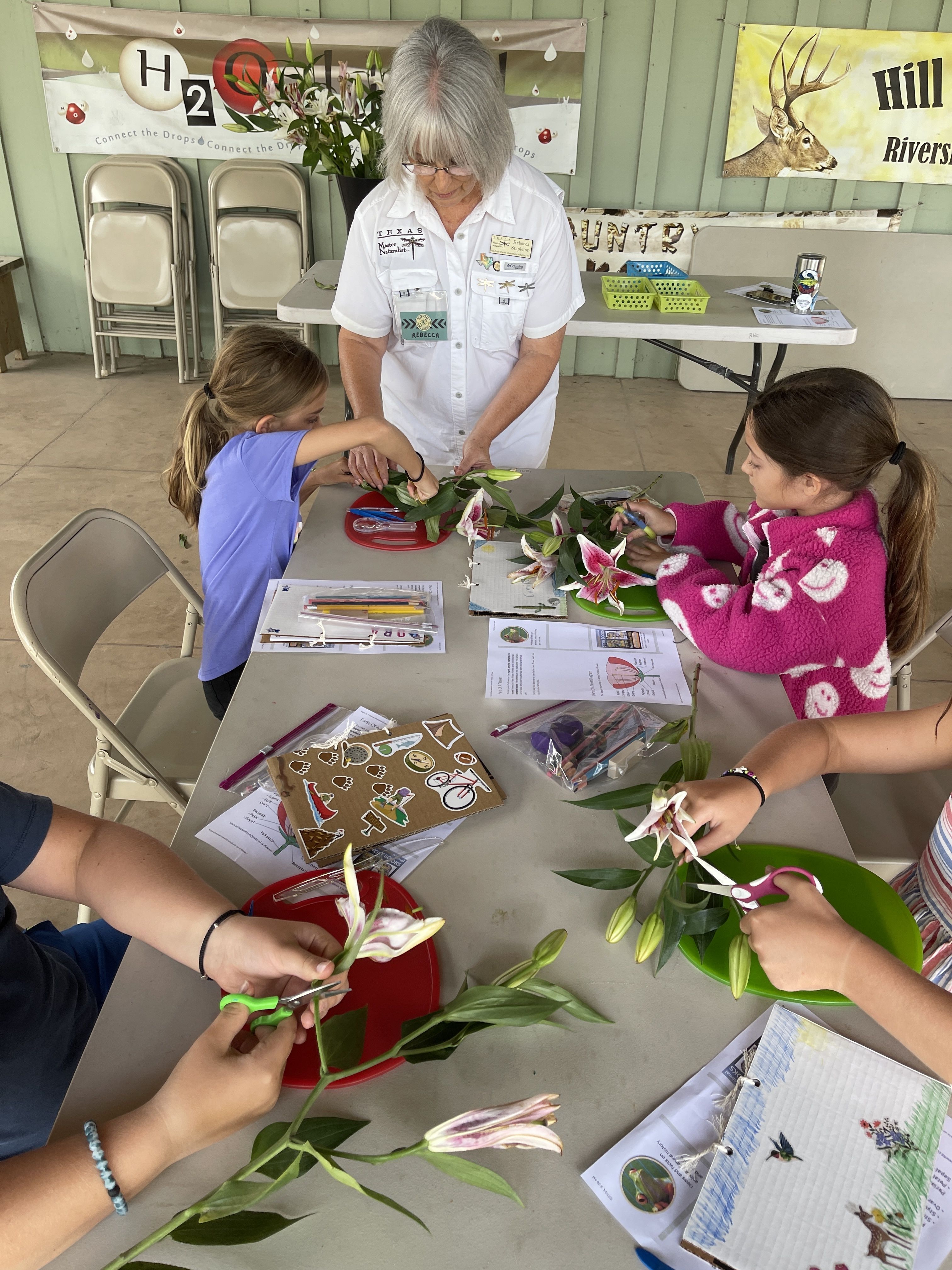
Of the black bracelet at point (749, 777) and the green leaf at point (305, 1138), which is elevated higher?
the black bracelet at point (749, 777)

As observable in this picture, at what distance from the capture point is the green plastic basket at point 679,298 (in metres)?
3.64

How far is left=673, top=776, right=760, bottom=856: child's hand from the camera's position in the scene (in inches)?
39.6

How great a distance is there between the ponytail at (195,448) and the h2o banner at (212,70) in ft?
11.3

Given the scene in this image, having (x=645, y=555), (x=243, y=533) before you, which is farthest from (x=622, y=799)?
(x=243, y=533)

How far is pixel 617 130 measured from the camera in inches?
186

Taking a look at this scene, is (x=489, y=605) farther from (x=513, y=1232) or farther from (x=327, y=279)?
(x=327, y=279)

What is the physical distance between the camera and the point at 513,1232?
0.72 metres

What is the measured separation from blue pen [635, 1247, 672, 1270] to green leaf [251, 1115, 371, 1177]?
24 cm

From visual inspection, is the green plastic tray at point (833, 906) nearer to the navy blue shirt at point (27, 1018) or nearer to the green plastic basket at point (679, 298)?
the navy blue shirt at point (27, 1018)

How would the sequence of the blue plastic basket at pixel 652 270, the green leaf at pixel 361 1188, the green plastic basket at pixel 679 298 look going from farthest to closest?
the blue plastic basket at pixel 652 270, the green plastic basket at pixel 679 298, the green leaf at pixel 361 1188

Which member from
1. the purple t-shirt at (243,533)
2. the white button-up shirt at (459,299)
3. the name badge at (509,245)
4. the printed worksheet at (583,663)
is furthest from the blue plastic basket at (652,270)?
the printed worksheet at (583,663)

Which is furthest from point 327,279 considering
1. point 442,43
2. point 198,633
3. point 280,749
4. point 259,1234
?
point 259,1234

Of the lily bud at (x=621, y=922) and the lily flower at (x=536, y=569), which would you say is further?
the lily flower at (x=536, y=569)

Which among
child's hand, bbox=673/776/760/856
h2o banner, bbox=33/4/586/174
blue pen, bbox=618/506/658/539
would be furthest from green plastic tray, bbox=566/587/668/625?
h2o banner, bbox=33/4/586/174
